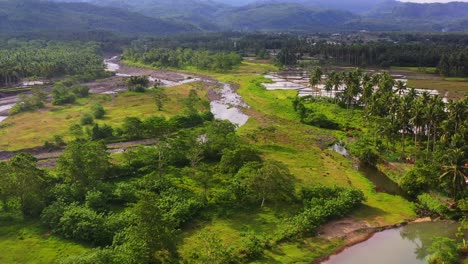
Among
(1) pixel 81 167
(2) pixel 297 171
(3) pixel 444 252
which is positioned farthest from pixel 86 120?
(3) pixel 444 252

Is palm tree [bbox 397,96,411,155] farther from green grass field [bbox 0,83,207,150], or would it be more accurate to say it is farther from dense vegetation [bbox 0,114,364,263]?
green grass field [bbox 0,83,207,150]

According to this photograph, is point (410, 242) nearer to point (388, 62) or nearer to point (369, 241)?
point (369, 241)

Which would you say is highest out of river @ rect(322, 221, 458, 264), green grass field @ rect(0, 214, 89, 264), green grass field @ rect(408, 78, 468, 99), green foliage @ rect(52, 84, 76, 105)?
green foliage @ rect(52, 84, 76, 105)

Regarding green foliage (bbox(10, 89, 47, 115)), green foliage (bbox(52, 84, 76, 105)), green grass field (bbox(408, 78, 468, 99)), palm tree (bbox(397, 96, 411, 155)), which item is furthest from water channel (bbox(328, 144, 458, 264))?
green foliage (bbox(52, 84, 76, 105))

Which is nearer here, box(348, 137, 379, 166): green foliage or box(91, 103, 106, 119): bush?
box(348, 137, 379, 166): green foliage

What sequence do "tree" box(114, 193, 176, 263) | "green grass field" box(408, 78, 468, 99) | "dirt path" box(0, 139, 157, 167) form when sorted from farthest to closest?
"green grass field" box(408, 78, 468, 99), "dirt path" box(0, 139, 157, 167), "tree" box(114, 193, 176, 263)

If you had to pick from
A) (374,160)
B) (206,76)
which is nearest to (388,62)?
(206,76)
